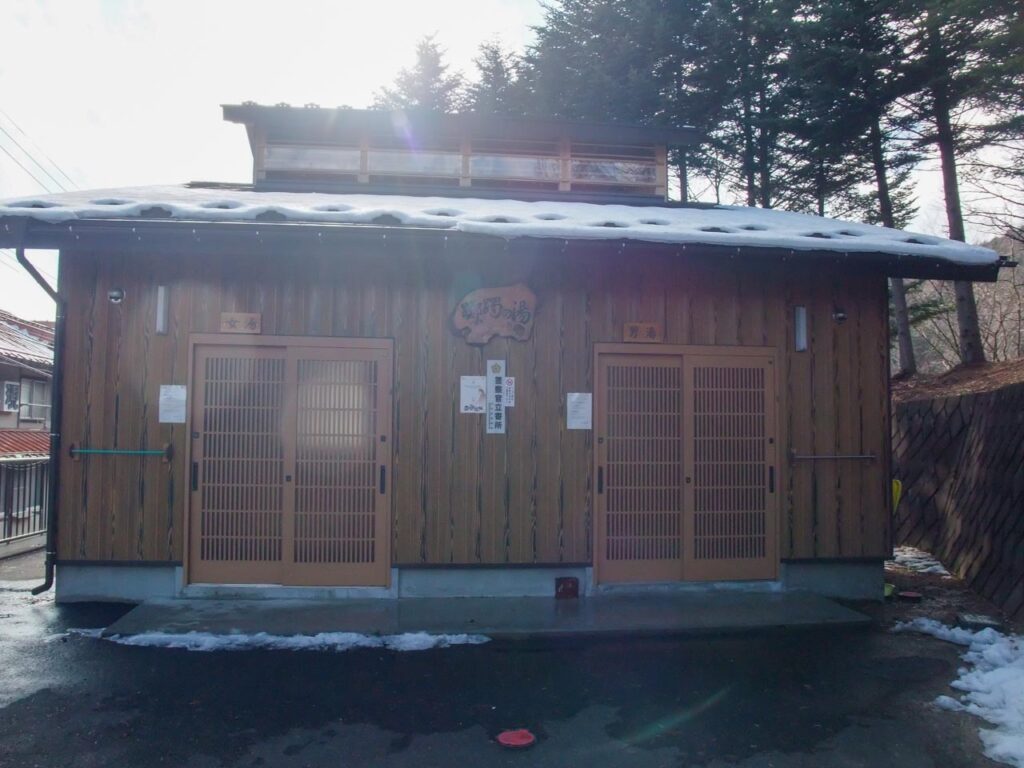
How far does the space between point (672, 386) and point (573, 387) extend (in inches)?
39.3

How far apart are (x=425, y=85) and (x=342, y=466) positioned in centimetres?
2421

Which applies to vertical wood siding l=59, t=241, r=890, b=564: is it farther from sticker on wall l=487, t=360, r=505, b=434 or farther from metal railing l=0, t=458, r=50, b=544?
metal railing l=0, t=458, r=50, b=544

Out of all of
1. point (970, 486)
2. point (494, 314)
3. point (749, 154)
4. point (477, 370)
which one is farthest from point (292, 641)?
point (749, 154)

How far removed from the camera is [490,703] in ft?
14.2

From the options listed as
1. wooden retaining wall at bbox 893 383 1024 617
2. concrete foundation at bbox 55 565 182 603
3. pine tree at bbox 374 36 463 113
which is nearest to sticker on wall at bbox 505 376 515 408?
concrete foundation at bbox 55 565 182 603

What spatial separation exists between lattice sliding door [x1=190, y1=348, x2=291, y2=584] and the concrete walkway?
39 cm

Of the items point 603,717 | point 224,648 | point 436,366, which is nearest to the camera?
point 603,717

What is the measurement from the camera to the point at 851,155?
1423cm

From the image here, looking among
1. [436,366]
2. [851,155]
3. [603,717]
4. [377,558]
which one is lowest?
[603,717]

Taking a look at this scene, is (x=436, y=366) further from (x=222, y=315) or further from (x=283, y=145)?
(x=283, y=145)

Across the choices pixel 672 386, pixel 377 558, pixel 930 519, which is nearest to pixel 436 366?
pixel 377 558

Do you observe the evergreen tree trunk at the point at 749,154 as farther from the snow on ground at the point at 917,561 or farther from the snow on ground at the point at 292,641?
the snow on ground at the point at 292,641

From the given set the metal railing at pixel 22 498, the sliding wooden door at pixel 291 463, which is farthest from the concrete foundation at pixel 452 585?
the metal railing at pixel 22 498

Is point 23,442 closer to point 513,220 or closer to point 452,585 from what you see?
point 452,585
